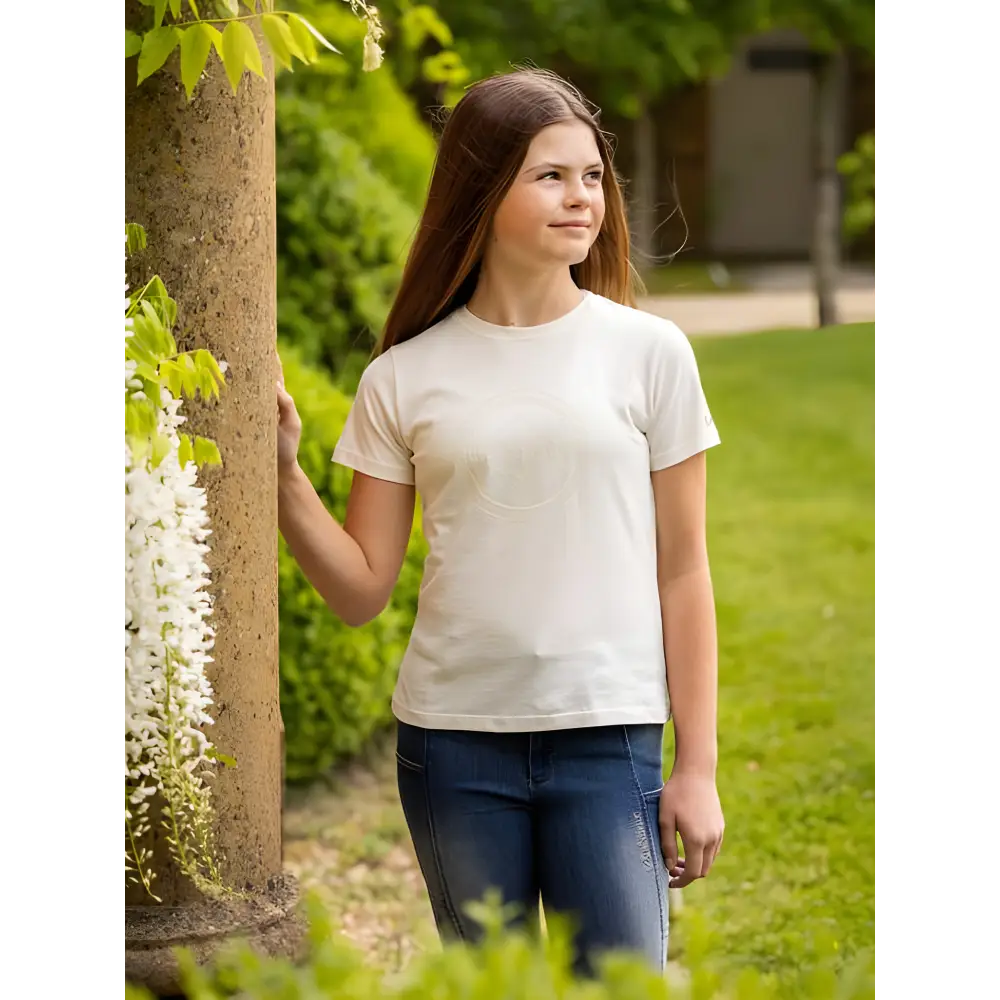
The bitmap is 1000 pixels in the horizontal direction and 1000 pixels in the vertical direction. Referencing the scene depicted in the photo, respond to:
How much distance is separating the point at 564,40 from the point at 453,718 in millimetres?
5684

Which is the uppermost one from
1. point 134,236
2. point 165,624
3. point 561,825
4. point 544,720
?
point 134,236

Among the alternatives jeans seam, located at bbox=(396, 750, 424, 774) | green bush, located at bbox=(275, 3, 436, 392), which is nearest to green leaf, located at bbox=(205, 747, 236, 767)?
jeans seam, located at bbox=(396, 750, 424, 774)

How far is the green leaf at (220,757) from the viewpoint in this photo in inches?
69.4

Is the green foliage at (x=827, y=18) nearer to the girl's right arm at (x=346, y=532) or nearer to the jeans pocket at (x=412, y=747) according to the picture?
the girl's right arm at (x=346, y=532)

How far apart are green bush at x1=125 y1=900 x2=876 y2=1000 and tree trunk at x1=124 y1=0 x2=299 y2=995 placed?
0.69m

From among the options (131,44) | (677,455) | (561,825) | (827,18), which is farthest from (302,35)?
(827,18)

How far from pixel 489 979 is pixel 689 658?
0.73 metres

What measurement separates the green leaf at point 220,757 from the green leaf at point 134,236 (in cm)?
62

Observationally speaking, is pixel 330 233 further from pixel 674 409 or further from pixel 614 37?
pixel 614 37

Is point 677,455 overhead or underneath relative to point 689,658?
overhead

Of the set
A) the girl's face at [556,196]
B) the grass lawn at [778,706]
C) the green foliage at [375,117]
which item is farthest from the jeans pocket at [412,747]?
the green foliage at [375,117]

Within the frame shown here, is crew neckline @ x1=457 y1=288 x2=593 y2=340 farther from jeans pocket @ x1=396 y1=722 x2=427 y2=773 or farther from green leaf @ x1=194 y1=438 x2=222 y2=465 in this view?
jeans pocket @ x1=396 y1=722 x2=427 y2=773

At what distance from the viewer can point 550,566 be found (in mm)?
1668
